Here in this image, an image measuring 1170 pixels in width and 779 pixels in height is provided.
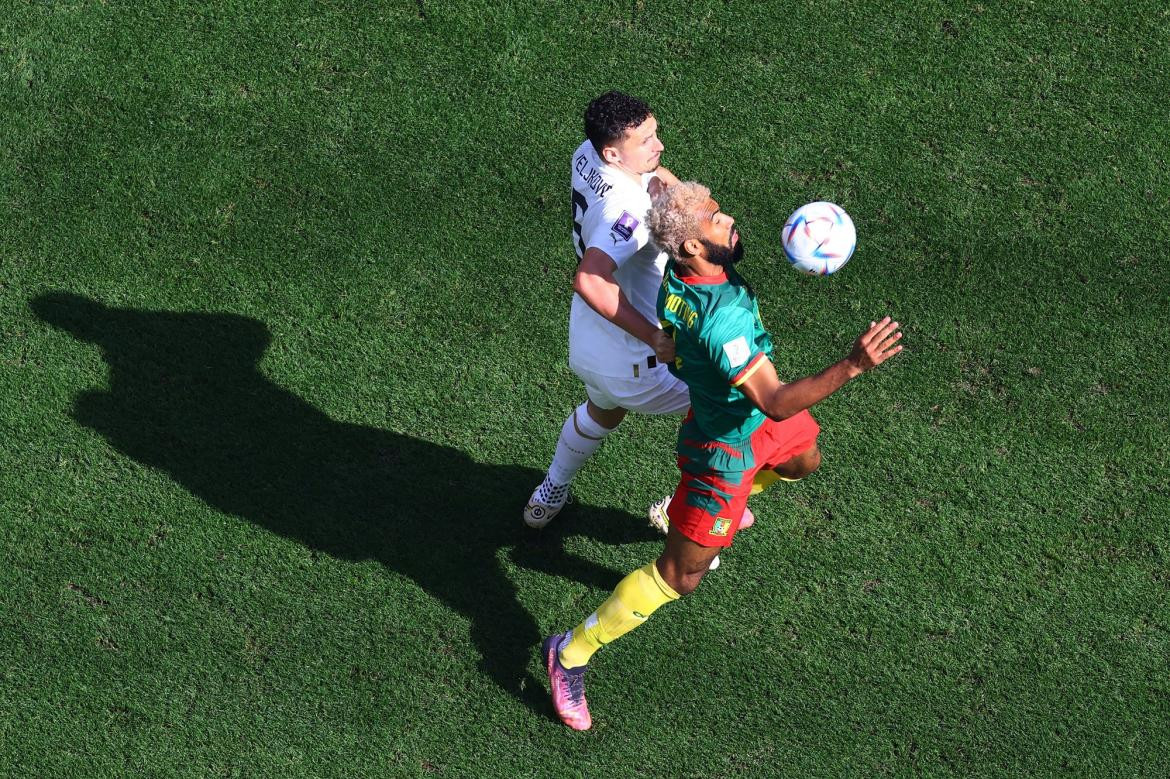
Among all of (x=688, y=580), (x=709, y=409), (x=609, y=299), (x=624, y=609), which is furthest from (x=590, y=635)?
(x=609, y=299)

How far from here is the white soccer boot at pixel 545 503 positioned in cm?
574

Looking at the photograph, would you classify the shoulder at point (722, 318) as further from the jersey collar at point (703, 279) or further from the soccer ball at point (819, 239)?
the soccer ball at point (819, 239)

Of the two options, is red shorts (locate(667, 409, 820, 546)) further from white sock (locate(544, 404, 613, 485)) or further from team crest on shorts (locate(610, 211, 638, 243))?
team crest on shorts (locate(610, 211, 638, 243))

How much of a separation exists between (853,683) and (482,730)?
6.06 ft

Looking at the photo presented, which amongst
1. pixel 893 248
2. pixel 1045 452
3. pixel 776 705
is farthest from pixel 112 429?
pixel 1045 452

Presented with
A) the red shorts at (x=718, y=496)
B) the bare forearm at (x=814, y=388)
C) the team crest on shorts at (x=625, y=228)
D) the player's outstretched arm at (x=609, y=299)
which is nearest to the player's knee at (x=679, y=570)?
the red shorts at (x=718, y=496)

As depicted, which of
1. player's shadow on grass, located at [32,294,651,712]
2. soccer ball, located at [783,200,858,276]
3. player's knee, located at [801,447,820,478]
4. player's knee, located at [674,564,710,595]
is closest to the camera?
soccer ball, located at [783,200,858,276]

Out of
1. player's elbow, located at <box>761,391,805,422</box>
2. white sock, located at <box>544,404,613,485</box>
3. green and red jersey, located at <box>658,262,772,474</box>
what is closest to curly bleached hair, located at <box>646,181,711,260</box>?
green and red jersey, located at <box>658,262,772,474</box>

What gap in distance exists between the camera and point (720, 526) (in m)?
4.81

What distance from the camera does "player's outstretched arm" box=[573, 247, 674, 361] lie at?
14.8ft

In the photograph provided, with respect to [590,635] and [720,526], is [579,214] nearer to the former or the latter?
[720,526]

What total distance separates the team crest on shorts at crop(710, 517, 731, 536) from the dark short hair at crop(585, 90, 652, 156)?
1.65 meters

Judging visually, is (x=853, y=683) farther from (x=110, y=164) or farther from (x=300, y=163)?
(x=110, y=164)

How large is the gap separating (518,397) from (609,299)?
5.94 ft
